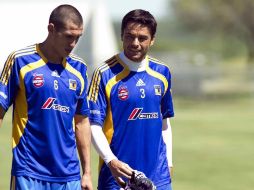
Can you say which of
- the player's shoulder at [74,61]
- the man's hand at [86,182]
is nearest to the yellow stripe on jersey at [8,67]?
the player's shoulder at [74,61]

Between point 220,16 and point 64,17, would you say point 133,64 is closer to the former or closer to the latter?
point 64,17

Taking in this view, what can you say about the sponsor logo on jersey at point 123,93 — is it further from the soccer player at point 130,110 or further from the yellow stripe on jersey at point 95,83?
the yellow stripe on jersey at point 95,83

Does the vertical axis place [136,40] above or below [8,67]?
above

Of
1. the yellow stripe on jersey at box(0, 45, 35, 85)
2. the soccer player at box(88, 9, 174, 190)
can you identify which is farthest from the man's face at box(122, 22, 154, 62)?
the yellow stripe on jersey at box(0, 45, 35, 85)

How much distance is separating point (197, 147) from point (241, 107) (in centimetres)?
1363

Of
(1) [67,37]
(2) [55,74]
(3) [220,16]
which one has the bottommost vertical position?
(2) [55,74]

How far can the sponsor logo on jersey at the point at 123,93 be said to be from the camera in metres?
6.48

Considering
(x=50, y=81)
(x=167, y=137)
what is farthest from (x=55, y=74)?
(x=167, y=137)

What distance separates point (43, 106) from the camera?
6117 mm

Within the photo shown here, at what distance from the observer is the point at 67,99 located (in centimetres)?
621

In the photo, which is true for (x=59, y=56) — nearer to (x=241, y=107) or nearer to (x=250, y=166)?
(x=250, y=166)

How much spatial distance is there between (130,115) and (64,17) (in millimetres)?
929

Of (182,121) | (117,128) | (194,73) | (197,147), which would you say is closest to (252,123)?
(182,121)

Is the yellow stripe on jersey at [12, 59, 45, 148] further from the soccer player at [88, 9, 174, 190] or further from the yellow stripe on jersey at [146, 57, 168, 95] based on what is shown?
the yellow stripe on jersey at [146, 57, 168, 95]
